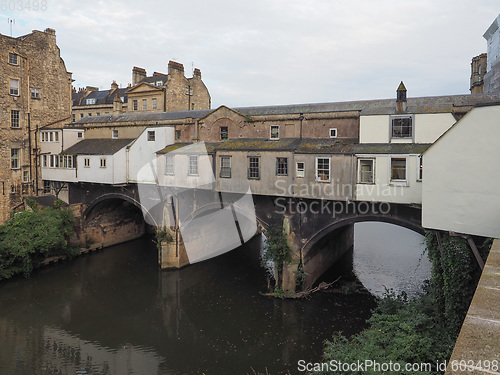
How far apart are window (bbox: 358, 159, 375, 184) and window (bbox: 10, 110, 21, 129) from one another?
100 feet

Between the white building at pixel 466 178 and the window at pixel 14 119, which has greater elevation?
the window at pixel 14 119

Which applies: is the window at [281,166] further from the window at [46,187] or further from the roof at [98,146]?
the window at [46,187]

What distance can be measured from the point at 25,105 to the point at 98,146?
28.1 feet

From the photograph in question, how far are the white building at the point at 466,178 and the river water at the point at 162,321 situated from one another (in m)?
9.37

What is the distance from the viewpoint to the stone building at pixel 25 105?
31859 mm

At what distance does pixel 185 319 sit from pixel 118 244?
58.7ft

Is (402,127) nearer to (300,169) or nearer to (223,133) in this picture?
(300,169)

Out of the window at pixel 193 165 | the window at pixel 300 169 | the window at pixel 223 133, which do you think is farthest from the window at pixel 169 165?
the window at pixel 300 169

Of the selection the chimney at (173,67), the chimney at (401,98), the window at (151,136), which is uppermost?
the chimney at (173,67)

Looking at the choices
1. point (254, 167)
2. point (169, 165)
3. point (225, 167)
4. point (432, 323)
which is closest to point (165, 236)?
point (169, 165)

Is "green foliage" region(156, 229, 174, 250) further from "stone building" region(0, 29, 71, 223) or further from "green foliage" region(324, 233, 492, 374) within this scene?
"green foliage" region(324, 233, 492, 374)

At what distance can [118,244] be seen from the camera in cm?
3706

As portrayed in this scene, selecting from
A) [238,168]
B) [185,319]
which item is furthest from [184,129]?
[185,319]

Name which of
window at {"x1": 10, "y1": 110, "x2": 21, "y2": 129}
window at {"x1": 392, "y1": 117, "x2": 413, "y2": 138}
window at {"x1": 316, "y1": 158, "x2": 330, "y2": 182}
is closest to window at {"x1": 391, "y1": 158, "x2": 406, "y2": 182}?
window at {"x1": 392, "y1": 117, "x2": 413, "y2": 138}
